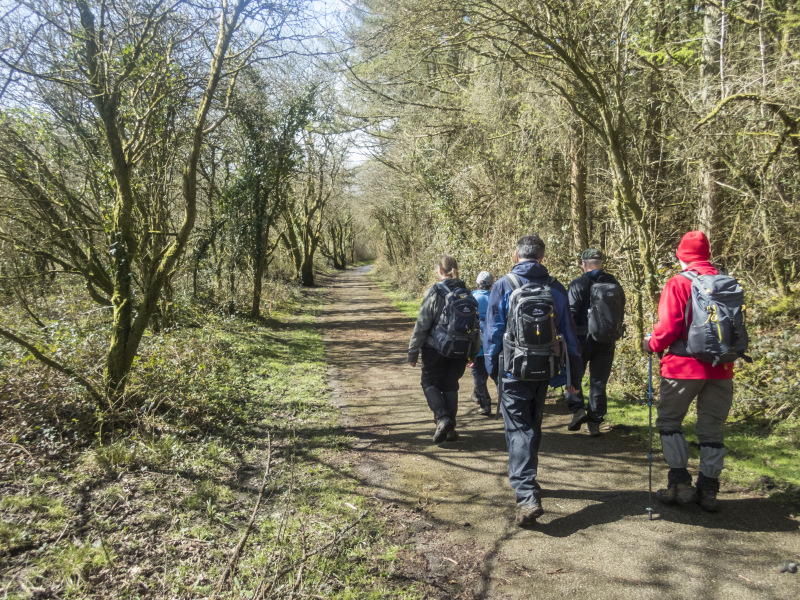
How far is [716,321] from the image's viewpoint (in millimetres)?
3656

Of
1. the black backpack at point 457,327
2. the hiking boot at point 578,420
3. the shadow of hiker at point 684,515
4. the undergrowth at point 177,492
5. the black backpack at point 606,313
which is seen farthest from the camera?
the hiking boot at point 578,420

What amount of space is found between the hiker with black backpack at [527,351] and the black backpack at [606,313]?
1.25m

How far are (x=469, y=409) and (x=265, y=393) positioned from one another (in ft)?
9.67

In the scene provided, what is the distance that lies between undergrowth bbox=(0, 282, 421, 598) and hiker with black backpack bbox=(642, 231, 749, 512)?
2323 mm

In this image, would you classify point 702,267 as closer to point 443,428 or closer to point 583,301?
point 583,301

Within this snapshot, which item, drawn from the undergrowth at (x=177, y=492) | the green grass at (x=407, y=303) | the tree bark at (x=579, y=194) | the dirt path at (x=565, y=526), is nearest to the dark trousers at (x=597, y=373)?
the dirt path at (x=565, y=526)

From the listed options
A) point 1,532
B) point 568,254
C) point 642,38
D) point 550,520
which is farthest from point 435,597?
point 568,254

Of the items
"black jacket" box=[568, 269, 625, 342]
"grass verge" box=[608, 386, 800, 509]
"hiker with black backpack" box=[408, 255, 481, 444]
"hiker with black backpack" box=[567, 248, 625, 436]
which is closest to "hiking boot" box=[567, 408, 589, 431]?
"hiker with black backpack" box=[567, 248, 625, 436]

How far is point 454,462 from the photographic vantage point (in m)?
5.01

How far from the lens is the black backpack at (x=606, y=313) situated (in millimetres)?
5363

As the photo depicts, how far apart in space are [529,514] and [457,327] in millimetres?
2029

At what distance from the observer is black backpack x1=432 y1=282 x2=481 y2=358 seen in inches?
207

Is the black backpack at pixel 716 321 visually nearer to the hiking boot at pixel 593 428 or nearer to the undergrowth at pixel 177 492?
the hiking boot at pixel 593 428

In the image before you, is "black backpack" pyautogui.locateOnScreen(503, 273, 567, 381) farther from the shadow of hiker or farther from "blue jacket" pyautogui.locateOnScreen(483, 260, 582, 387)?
the shadow of hiker
